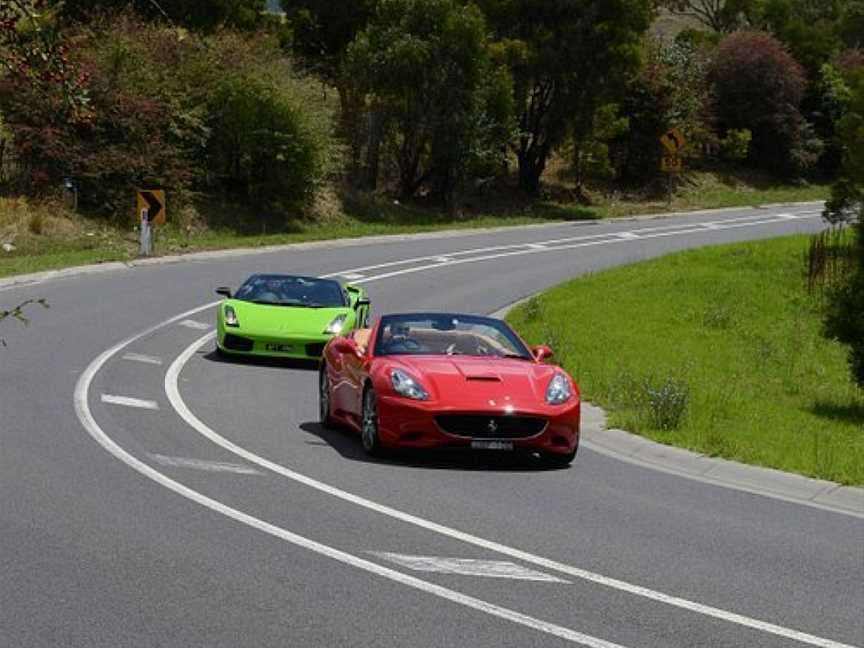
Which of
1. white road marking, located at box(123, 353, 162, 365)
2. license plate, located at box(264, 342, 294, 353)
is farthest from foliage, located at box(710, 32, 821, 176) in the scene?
white road marking, located at box(123, 353, 162, 365)

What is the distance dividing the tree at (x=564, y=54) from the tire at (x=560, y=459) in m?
39.5

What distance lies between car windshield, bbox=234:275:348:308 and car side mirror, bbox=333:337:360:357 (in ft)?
23.3

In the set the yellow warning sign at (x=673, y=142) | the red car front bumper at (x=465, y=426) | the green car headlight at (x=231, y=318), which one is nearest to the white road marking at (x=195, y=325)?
the green car headlight at (x=231, y=318)

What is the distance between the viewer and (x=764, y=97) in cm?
6750

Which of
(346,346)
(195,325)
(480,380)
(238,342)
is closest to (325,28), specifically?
(195,325)

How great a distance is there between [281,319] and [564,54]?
33.0 m

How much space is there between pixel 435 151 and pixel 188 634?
43129 millimetres

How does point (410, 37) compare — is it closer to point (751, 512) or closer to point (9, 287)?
point (9, 287)

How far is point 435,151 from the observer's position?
163 ft

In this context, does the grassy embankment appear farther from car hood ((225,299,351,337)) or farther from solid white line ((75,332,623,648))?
solid white line ((75,332,623,648))

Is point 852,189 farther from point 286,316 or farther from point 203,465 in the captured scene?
point 203,465

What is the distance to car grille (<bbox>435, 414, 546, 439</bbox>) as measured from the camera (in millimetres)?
13109

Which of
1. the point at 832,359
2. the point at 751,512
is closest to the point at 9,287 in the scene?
the point at 832,359

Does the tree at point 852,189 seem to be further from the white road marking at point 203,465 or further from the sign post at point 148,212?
the sign post at point 148,212
